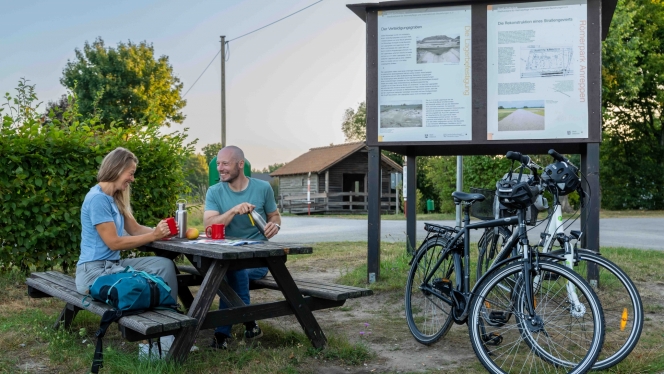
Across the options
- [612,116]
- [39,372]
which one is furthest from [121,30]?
[39,372]

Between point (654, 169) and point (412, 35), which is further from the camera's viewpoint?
point (654, 169)

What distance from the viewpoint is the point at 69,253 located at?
7496 millimetres

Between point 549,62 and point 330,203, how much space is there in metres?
29.6

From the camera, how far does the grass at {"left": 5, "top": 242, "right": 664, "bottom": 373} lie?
167 inches

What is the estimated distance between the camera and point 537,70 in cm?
718

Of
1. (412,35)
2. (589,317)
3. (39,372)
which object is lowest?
(39,372)

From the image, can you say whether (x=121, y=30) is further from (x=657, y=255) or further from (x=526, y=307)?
(x=526, y=307)

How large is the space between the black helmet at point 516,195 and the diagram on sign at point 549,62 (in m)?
3.34

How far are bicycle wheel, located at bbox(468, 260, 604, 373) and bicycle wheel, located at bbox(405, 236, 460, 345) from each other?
2.11ft

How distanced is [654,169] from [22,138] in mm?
34557

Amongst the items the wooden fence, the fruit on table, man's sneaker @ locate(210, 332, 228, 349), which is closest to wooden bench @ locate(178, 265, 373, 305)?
man's sneaker @ locate(210, 332, 228, 349)

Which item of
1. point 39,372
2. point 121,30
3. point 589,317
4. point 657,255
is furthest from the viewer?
point 121,30

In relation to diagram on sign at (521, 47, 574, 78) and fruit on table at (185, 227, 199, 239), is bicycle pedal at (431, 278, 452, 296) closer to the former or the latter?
fruit on table at (185, 227, 199, 239)

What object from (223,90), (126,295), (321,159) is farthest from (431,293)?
(321,159)
